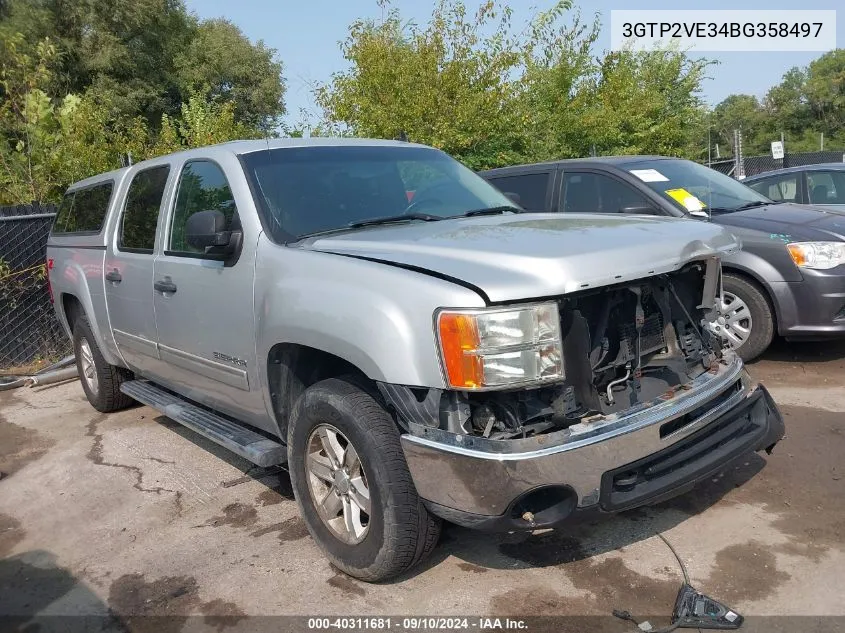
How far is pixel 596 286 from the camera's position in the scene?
106 inches

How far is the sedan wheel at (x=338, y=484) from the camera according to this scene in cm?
304

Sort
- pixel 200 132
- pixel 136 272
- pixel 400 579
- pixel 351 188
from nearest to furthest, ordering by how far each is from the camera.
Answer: pixel 400 579 < pixel 351 188 < pixel 136 272 < pixel 200 132

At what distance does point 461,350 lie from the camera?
2.57 meters

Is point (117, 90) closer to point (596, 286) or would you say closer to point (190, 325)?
point (190, 325)

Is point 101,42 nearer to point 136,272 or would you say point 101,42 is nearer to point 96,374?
point 96,374

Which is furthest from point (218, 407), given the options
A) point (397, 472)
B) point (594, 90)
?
point (594, 90)

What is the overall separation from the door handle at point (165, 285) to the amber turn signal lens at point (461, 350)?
2.11 meters

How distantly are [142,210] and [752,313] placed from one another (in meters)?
4.54

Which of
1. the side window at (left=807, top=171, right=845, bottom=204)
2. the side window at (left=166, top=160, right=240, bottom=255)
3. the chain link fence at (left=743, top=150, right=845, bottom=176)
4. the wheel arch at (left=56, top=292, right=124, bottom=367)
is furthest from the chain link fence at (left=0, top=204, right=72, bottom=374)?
the chain link fence at (left=743, top=150, right=845, bottom=176)

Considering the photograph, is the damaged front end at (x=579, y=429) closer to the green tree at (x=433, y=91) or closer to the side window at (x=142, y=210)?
the side window at (x=142, y=210)

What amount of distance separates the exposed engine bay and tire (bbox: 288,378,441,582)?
17cm

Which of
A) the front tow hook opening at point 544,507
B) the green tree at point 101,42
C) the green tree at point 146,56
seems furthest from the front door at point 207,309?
the green tree at point 101,42

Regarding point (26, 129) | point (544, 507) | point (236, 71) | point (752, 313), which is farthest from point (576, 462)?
point (236, 71)

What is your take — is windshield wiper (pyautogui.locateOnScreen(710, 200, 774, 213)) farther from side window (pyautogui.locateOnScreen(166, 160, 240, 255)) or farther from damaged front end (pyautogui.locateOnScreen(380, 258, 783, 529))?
side window (pyautogui.locateOnScreen(166, 160, 240, 255))
